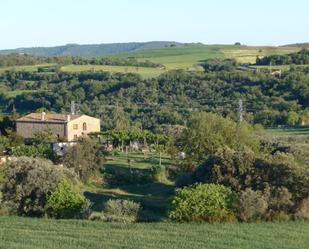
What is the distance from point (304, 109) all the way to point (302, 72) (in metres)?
12.5

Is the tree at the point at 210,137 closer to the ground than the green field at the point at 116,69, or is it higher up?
higher up

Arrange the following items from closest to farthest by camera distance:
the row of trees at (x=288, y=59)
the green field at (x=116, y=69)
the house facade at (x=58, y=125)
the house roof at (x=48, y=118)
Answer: the house facade at (x=58, y=125), the house roof at (x=48, y=118), the row of trees at (x=288, y=59), the green field at (x=116, y=69)

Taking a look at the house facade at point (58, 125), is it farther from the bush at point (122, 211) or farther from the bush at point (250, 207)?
the bush at point (250, 207)

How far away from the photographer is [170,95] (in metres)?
84.8

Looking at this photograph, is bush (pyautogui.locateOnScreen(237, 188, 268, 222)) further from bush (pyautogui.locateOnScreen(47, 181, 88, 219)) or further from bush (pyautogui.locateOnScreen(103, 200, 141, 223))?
bush (pyautogui.locateOnScreen(47, 181, 88, 219))

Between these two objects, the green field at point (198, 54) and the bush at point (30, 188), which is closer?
the bush at point (30, 188)

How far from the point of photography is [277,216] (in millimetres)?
26281

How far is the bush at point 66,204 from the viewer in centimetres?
2773

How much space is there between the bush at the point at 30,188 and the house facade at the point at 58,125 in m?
30.8

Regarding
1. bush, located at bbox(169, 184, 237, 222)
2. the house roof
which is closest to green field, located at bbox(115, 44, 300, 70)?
the house roof

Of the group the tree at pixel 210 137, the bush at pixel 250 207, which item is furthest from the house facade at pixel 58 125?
the bush at pixel 250 207

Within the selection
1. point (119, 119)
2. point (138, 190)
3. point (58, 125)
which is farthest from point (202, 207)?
point (119, 119)

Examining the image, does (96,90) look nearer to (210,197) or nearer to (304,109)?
(304,109)

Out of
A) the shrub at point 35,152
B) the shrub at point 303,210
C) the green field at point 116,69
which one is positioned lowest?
the green field at point 116,69
